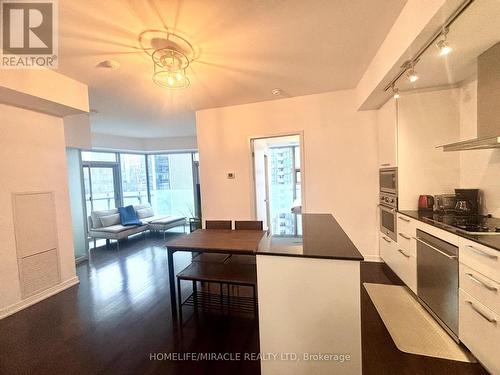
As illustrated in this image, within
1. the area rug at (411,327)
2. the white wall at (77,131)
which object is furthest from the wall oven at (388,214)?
the white wall at (77,131)

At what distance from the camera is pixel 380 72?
93.0 inches

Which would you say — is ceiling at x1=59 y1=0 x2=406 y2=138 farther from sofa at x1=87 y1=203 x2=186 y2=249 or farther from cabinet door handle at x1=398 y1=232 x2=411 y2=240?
sofa at x1=87 y1=203 x2=186 y2=249

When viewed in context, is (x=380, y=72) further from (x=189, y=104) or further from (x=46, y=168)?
(x=46, y=168)

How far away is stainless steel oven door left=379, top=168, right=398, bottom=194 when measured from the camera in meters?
2.87

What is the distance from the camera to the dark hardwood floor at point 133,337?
1.74 metres

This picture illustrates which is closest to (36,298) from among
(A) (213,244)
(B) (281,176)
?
(A) (213,244)

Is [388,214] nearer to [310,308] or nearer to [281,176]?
[310,308]

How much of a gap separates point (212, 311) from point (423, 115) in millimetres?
3383

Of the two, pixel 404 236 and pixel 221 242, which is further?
pixel 404 236

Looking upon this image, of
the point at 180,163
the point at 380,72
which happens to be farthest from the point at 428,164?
the point at 180,163

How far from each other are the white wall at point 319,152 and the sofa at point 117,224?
2.40 metres

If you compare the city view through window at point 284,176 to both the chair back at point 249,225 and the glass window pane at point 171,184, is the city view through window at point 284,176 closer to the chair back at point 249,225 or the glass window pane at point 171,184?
the glass window pane at point 171,184

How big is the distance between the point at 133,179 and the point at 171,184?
113cm

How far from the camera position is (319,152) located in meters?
3.68
